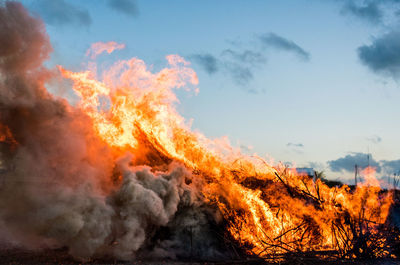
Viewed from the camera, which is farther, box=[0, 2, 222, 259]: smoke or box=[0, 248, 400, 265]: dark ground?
box=[0, 2, 222, 259]: smoke

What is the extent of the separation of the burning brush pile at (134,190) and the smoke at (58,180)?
0.03 metres

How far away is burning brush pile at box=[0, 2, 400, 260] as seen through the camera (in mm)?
10547

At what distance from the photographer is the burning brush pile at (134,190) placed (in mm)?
10547

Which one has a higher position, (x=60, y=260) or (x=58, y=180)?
(x=58, y=180)

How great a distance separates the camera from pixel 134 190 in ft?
37.1

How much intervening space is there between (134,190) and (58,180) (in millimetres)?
2593

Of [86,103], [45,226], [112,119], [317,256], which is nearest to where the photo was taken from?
[45,226]

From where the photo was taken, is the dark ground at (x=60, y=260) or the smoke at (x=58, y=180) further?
the smoke at (x=58, y=180)

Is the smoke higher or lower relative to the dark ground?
higher

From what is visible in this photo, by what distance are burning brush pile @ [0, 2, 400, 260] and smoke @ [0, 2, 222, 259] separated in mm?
34

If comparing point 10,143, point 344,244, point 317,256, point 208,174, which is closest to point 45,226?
point 10,143

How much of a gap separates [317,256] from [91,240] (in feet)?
23.8

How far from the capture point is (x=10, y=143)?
11.3m

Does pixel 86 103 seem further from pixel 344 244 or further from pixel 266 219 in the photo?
pixel 344 244
